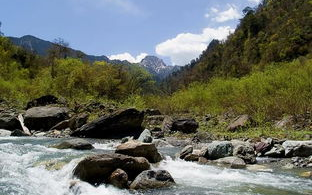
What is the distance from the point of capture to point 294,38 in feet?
262

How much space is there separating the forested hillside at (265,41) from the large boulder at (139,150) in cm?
6497

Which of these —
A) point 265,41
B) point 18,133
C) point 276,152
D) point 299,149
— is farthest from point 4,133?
point 265,41

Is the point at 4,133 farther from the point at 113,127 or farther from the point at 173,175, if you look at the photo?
the point at 173,175

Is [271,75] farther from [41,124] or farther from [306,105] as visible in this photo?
[41,124]

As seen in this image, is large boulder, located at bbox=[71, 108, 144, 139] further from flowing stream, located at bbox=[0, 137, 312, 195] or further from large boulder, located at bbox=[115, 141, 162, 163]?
large boulder, located at bbox=[115, 141, 162, 163]

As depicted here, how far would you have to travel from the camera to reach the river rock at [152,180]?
12320mm

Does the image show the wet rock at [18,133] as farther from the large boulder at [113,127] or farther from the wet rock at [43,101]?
the wet rock at [43,101]

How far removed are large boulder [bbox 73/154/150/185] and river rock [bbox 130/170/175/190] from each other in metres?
0.83

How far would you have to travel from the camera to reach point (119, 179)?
12461mm

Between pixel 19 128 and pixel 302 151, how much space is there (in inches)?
822

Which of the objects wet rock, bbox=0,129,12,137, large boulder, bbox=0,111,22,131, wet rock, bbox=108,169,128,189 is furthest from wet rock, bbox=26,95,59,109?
wet rock, bbox=108,169,128,189

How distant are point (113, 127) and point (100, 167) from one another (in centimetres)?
1464

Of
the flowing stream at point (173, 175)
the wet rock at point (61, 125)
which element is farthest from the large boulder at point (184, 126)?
the flowing stream at point (173, 175)

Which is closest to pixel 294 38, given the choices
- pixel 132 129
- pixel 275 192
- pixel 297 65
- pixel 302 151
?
pixel 297 65
